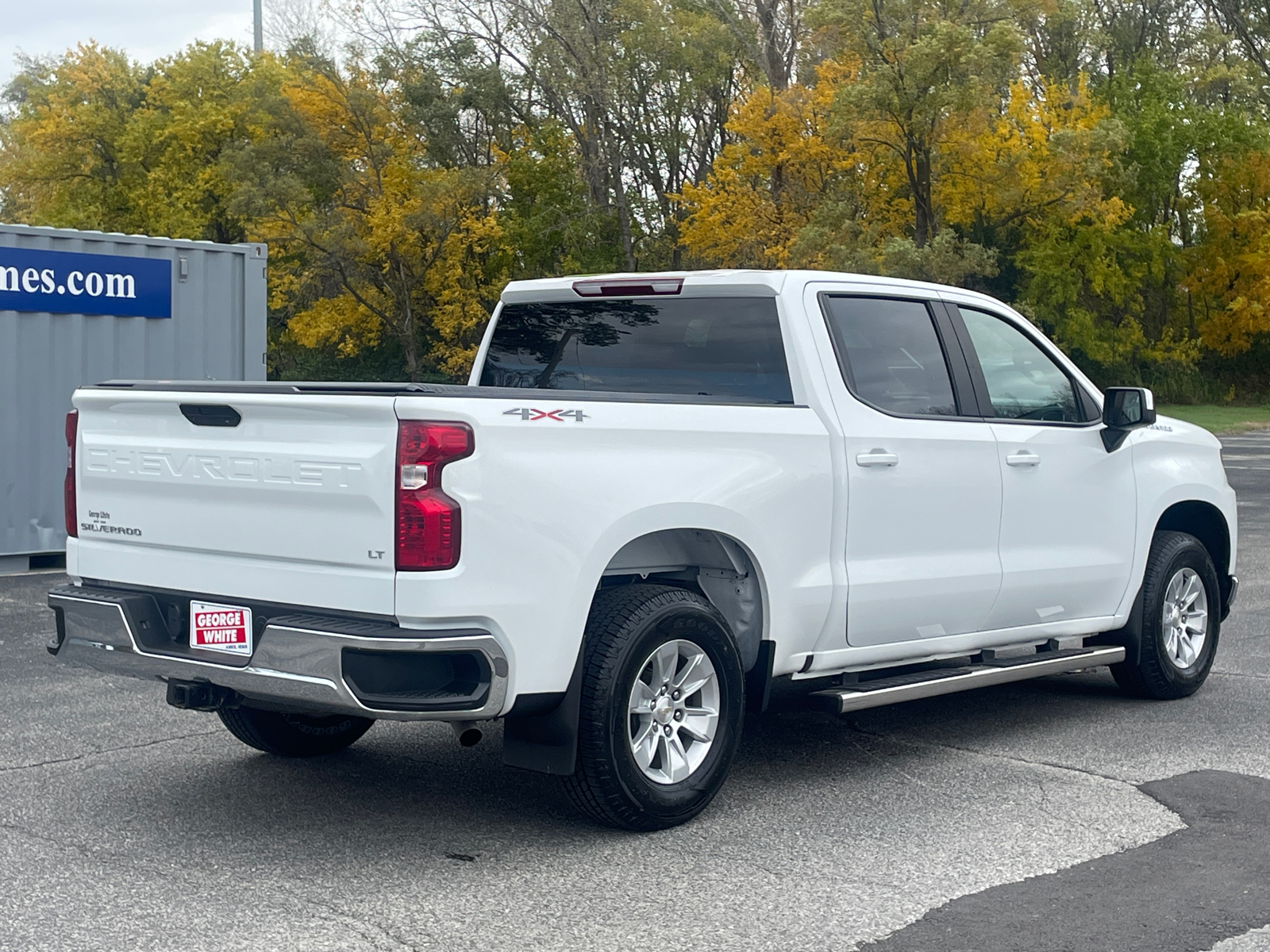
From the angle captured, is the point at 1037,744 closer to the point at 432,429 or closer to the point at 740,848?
the point at 740,848

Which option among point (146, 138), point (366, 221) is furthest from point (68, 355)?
point (146, 138)

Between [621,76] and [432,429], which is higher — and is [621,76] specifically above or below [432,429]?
above

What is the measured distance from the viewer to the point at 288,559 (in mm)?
4777

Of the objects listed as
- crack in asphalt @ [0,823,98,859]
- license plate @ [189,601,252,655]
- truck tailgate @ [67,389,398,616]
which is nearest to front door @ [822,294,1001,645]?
truck tailgate @ [67,389,398,616]

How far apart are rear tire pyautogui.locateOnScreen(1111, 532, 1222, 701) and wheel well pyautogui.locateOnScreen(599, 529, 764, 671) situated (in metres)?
2.59

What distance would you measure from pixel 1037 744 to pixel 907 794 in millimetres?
1100

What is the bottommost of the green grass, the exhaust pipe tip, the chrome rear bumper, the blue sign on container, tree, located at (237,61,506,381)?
the green grass

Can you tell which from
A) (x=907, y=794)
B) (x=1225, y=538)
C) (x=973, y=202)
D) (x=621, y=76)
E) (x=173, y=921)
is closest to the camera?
(x=173, y=921)

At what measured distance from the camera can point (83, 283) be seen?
42.4 ft

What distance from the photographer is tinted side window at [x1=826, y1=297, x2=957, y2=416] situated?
19.8ft

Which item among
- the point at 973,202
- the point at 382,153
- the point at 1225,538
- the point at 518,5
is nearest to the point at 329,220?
the point at 382,153

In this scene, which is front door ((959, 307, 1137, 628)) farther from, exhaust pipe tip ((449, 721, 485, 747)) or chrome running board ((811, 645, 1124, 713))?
exhaust pipe tip ((449, 721, 485, 747))

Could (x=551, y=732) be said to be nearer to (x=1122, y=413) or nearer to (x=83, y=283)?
(x=1122, y=413)

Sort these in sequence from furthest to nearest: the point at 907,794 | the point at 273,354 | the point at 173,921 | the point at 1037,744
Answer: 1. the point at 273,354
2. the point at 1037,744
3. the point at 907,794
4. the point at 173,921
